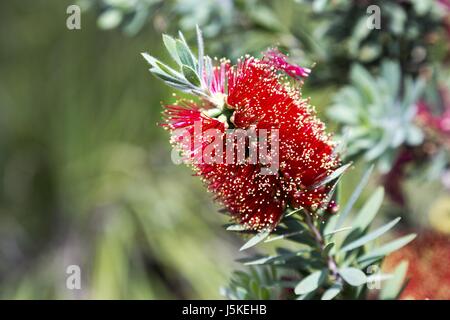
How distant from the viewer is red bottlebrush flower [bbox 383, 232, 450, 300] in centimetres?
91

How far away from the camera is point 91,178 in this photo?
2.23m

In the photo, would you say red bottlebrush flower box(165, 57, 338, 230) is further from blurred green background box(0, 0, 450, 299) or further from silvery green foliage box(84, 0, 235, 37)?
blurred green background box(0, 0, 450, 299)

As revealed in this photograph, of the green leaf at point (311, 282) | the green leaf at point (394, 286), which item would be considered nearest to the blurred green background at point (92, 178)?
the green leaf at point (394, 286)

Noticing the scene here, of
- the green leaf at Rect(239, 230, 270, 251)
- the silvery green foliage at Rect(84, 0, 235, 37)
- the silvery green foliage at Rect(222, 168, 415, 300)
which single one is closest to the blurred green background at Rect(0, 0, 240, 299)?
the silvery green foliage at Rect(84, 0, 235, 37)

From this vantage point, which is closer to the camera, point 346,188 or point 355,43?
point 355,43

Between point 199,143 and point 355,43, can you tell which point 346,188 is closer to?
point 355,43

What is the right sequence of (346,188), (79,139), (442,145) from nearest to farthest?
(442,145) → (346,188) → (79,139)

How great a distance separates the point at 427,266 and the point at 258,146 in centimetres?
46

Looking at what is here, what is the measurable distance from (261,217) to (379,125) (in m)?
0.41

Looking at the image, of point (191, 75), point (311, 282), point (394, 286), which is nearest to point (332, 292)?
point (311, 282)

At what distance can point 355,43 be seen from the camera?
1.08m
